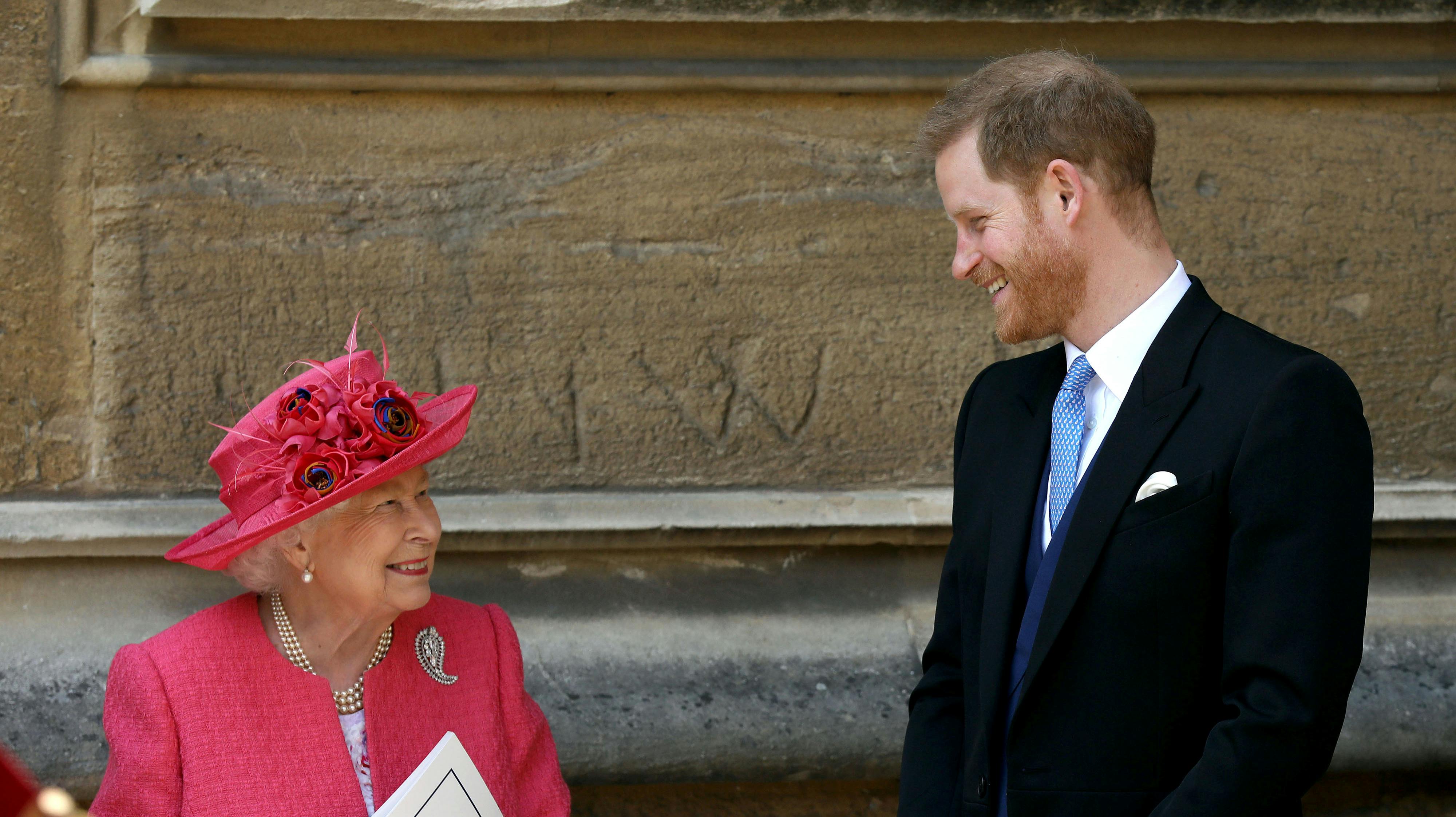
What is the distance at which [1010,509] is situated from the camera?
5.82 ft

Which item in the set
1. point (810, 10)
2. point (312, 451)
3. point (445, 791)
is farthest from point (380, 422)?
point (810, 10)

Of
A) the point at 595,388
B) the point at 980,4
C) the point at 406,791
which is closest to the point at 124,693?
the point at 406,791

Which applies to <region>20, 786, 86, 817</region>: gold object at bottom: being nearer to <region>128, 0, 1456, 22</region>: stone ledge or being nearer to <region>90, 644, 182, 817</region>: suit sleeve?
<region>90, 644, 182, 817</region>: suit sleeve

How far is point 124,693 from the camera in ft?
6.27

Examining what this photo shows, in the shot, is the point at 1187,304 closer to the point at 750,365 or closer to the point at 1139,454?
the point at 1139,454

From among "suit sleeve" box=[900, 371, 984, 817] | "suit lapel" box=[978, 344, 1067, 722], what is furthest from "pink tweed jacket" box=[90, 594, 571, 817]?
"suit lapel" box=[978, 344, 1067, 722]

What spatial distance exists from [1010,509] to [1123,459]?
206 millimetres

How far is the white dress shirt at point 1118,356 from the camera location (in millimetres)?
1723

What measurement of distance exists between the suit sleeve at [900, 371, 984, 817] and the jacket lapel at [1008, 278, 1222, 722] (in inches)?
10.7

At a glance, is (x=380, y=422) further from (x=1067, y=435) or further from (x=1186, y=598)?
(x=1186, y=598)

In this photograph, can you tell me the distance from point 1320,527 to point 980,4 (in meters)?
1.84

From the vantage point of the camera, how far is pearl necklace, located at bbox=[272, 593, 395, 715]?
203 centimetres

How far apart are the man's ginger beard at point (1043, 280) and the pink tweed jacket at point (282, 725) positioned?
3.40 feet

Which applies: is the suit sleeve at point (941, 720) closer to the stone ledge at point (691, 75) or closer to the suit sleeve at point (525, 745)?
the suit sleeve at point (525, 745)
